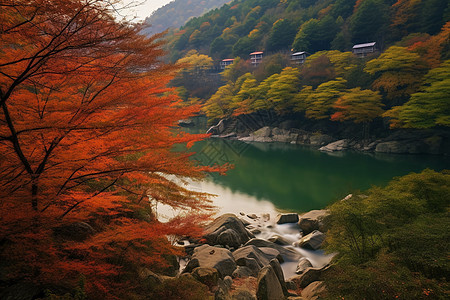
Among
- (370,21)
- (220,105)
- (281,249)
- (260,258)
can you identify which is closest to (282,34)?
(370,21)

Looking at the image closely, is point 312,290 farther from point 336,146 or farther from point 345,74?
point 345,74

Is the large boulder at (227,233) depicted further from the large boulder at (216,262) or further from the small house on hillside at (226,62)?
the small house on hillside at (226,62)

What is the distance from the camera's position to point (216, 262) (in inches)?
222

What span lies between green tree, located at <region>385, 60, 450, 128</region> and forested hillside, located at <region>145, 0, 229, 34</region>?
85.5m

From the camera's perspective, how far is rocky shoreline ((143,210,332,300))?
462cm

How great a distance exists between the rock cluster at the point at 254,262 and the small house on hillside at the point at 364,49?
23331 millimetres

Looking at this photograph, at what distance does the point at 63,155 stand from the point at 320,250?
7207 millimetres

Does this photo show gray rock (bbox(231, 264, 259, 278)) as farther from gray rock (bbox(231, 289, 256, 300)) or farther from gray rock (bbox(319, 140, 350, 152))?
gray rock (bbox(319, 140, 350, 152))

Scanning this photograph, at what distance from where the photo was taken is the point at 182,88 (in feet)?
131

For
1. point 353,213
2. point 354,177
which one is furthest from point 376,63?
point 353,213

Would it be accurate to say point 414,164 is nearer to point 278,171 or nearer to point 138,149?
point 278,171

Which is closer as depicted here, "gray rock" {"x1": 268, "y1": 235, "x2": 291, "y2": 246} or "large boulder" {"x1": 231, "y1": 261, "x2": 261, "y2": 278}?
"large boulder" {"x1": 231, "y1": 261, "x2": 261, "y2": 278}

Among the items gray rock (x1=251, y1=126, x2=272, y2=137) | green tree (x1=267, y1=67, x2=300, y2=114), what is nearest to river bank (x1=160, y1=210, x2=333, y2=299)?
gray rock (x1=251, y1=126, x2=272, y2=137)

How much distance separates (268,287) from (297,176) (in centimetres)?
1194
